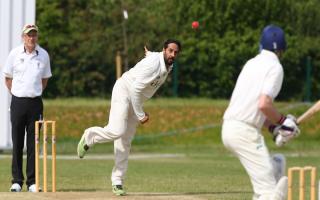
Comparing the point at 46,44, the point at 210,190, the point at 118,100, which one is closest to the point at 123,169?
the point at 118,100

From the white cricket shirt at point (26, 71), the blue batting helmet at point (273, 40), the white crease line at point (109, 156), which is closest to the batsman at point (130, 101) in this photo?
the white cricket shirt at point (26, 71)

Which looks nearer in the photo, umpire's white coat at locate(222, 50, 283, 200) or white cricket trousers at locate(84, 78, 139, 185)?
umpire's white coat at locate(222, 50, 283, 200)

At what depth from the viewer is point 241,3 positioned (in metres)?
41.5

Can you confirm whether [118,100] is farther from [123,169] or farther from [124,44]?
[124,44]

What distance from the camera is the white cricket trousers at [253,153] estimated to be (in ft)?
31.3

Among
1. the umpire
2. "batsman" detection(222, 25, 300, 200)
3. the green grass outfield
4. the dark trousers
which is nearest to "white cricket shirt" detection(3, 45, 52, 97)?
the umpire

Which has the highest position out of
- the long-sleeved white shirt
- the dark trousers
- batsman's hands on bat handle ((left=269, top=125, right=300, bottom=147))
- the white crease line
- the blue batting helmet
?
the blue batting helmet

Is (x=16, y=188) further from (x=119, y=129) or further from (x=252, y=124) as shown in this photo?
(x=252, y=124)

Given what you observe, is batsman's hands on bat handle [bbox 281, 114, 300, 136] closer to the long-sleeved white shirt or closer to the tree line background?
the long-sleeved white shirt

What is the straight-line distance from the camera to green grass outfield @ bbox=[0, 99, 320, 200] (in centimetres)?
1416

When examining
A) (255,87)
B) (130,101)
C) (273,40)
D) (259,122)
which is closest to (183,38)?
(130,101)

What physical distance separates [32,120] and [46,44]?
90.6ft

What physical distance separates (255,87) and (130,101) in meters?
3.18

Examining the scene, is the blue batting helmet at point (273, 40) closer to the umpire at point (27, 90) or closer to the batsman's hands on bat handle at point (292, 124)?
the batsman's hands on bat handle at point (292, 124)
